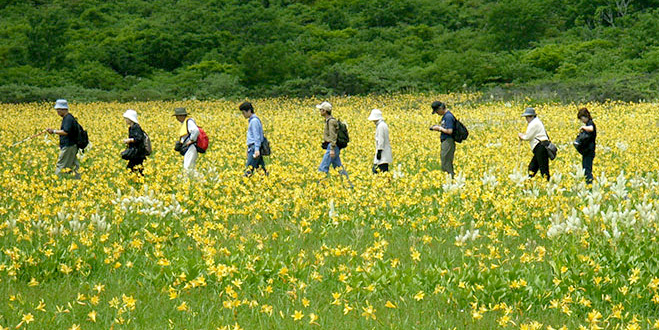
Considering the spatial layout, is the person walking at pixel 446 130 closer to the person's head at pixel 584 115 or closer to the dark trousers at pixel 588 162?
the person's head at pixel 584 115

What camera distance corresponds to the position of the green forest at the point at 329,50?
39.0 m

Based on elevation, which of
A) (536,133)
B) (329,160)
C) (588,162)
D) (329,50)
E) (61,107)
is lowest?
(588,162)

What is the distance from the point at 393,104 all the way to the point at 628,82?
12.6 metres

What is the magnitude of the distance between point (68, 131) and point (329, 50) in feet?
155

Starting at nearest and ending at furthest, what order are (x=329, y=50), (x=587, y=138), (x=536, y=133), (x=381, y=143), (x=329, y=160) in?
(x=536, y=133)
(x=381, y=143)
(x=587, y=138)
(x=329, y=160)
(x=329, y=50)

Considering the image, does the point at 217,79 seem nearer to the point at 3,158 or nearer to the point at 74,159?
the point at 3,158

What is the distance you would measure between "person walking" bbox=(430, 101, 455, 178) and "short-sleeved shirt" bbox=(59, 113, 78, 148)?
6550mm

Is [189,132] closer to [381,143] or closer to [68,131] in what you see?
[68,131]

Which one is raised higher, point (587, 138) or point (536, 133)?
point (536, 133)

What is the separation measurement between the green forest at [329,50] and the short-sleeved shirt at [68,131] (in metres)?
25.4

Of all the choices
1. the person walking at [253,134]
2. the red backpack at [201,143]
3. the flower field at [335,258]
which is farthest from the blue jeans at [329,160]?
the red backpack at [201,143]

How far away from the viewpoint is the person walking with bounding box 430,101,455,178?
11.3 meters

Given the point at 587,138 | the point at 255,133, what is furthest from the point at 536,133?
the point at 255,133

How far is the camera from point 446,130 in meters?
11.4
